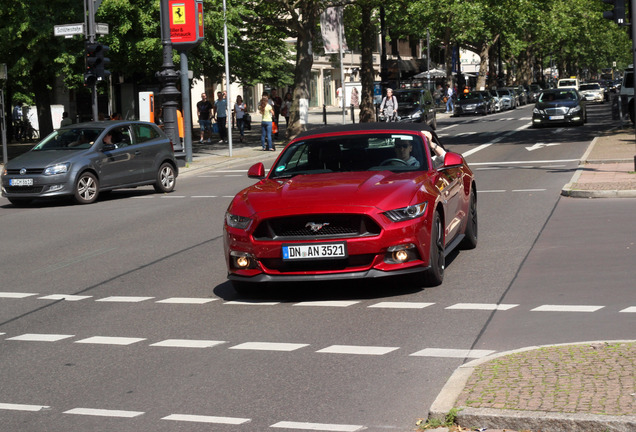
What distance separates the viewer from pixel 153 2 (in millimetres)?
34781

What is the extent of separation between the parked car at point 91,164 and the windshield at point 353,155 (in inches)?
414

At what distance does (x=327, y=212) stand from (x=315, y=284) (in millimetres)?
1480

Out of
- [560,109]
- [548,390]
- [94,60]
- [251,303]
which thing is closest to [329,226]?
[251,303]

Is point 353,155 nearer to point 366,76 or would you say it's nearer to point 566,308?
point 566,308

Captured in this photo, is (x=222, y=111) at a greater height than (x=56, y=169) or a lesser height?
greater

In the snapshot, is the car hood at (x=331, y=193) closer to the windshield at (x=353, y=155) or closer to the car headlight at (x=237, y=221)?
the car headlight at (x=237, y=221)

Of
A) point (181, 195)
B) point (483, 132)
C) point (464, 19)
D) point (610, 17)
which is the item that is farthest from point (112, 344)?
point (464, 19)

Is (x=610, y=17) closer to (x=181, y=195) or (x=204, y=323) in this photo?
(x=181, y=195)

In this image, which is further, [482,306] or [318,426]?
[482,306]

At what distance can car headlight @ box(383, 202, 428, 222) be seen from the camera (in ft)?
29.6

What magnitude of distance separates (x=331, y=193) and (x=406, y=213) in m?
0.68

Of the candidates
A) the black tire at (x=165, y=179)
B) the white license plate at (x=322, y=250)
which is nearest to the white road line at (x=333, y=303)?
the white license plate at (x=322, y=250)

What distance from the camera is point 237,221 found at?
9.31m

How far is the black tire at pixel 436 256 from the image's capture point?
30.6 feet
